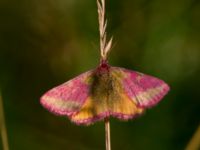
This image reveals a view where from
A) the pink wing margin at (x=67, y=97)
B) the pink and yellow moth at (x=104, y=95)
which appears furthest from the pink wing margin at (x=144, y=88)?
the pink wing margin at (x=67, y=97)

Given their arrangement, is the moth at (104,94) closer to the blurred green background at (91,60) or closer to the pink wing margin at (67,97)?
the pink wing margin at (67,97)

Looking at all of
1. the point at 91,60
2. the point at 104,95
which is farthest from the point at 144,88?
the point at 91,60

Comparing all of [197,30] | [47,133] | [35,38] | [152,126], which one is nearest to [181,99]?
[152,126]

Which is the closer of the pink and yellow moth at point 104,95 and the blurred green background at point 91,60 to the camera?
the pink and yellow moth at point 104,95

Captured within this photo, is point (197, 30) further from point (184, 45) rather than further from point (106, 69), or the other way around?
point (106, 69)

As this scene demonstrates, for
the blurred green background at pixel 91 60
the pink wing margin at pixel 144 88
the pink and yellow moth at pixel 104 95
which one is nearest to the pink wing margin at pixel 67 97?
the pink and yellow moth at pixel 104 95

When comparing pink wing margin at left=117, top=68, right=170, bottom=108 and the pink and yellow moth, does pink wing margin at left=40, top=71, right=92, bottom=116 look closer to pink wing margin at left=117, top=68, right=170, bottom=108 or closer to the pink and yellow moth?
the pink and yellow moth
